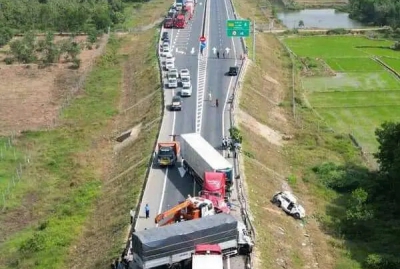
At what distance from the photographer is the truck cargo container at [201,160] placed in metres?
46.5

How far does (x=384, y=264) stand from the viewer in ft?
137

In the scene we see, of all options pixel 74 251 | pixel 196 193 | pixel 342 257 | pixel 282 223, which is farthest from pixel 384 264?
pixel 74 251

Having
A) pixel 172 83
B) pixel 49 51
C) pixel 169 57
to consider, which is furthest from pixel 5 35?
pixel 172 83

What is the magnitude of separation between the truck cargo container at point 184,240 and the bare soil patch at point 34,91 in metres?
37.3

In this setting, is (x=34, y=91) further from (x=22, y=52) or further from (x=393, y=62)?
(x=393, y=62)

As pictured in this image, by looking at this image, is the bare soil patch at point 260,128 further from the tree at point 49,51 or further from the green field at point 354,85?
the tree at point 49,51

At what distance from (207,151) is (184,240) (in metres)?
13.8

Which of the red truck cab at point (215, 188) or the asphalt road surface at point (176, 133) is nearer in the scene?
the red truck cab at point (215, 188)

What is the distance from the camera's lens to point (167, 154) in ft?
172

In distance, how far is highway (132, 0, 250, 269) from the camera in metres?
46.8

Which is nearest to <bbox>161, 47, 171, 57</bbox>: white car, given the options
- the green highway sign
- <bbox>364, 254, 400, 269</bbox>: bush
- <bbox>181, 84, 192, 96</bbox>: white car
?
the green highway sign

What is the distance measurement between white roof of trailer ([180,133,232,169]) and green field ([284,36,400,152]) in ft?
77.5

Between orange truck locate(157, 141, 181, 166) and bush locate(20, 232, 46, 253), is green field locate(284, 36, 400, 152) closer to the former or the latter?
orange truck locate(157, 141, 181, 166)

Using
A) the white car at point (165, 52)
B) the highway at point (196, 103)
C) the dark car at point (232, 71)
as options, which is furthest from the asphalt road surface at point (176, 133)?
the dark car at point (232, 71)
